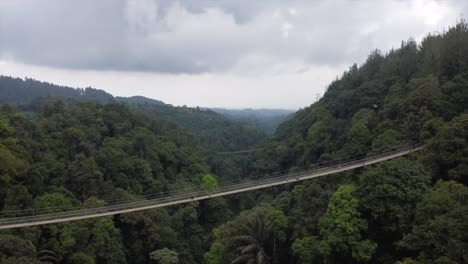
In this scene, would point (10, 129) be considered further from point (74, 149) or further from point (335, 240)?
point (335, 240)

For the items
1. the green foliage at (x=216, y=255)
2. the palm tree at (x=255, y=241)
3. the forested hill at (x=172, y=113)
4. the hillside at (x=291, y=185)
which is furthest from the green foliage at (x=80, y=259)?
the forested hill at (x=172, y=113)

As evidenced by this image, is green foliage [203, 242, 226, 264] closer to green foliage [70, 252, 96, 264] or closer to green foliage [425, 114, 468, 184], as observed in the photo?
green foliage [70, 252, 96, 264]

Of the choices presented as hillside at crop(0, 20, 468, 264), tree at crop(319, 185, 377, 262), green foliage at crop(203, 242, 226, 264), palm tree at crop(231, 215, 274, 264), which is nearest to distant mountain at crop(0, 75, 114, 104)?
hillside at crop(0, 20, 468, 264)

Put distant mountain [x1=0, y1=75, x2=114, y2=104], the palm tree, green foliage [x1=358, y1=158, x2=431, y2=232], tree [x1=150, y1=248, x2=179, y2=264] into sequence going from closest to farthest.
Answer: green foliage [x1=358, y1=158, x2=431, y2=232] → the palm tree → tree [x1=150, y1=248, x2=179, y2=264] → distant mountain [x1=0, y1=75, x2=114, y2=104]

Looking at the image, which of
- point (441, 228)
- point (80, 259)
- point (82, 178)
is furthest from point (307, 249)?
point (82, 178)

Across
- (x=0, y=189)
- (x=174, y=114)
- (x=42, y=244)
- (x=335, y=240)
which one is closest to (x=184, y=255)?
(x=42, y=244)

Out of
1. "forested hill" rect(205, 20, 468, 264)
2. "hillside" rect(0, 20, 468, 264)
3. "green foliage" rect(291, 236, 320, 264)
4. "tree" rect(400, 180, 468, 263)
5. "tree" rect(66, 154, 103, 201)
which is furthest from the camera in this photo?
"tree" rect(66, 154, 103, 201)
